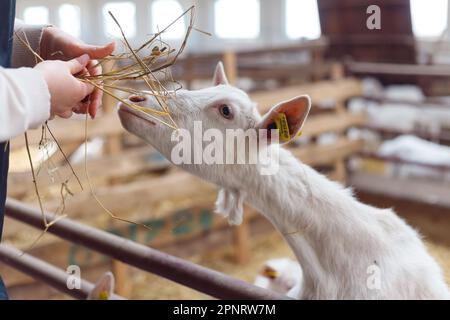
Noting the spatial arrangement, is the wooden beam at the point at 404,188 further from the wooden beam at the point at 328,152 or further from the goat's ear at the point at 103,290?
the goat's ear at the point at 103,290

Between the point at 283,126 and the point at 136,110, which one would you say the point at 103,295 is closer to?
the point at 136,110

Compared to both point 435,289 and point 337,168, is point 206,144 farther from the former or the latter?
point 337,168

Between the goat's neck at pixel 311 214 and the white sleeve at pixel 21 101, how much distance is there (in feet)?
1.48

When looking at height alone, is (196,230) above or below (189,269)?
below

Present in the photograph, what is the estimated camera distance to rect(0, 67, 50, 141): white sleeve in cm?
71

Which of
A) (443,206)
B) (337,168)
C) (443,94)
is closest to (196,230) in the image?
(337,168)

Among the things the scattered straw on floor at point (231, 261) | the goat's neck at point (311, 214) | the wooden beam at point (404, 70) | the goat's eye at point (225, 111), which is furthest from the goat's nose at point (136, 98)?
the wooden beam at point (404, 70)

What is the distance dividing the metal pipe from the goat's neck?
0.45 metres

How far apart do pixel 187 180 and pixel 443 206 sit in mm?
1304

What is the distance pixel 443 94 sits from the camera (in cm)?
583

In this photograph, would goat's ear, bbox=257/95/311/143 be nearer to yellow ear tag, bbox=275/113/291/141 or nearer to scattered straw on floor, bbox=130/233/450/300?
yellow ear tag, bbox=275/113/291/141

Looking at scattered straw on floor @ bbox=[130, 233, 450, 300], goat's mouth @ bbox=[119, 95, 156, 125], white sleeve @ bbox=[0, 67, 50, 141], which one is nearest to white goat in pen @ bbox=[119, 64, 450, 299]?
goat's mouth @ bbox=[119, 95, 156, 125]

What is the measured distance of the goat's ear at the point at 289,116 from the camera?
0.96 metres
